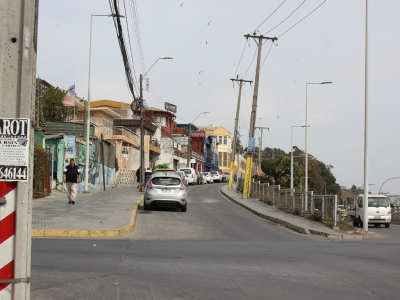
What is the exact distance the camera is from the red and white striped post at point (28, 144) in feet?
12.2

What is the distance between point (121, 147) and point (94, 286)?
38603 mm

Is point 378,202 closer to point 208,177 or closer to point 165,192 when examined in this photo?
point 165,192

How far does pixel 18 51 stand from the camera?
3867mm

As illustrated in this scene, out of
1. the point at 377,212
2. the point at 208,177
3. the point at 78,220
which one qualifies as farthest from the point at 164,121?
the point at 78,220

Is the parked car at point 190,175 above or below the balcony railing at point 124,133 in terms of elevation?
below

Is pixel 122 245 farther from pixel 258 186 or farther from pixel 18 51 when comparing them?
pixel 258 186

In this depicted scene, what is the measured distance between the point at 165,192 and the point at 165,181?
53cm

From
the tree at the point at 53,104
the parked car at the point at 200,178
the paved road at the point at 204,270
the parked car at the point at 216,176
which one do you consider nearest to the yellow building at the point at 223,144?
the parked car at the point at 216,176

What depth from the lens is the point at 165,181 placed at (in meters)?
19.7

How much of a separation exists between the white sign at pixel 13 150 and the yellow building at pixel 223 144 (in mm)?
105871

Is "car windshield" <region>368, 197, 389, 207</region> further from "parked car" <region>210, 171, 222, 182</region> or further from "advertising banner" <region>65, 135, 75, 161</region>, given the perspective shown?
"parked car" <region>210, 171, 222, 182</region>

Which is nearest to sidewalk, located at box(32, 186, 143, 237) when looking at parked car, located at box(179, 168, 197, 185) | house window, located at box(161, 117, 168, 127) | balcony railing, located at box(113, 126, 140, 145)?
balcony railing, located at box(113, 126, 140, 145)

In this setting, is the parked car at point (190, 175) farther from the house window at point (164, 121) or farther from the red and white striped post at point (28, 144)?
the red and white striped post at point (28, 144)

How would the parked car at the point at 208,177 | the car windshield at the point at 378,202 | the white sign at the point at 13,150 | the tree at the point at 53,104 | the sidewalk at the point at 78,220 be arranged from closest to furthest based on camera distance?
the white sign at the point at 13,150 → the sidewalk at the point at 78,220 → the car windshield at the point at 378,202 → the tree at the point at 53,104 → the parked car at the point at 208,177
